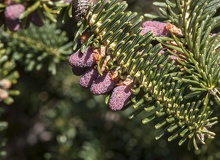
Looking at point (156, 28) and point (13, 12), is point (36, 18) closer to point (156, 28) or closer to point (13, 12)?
point (13, 12)

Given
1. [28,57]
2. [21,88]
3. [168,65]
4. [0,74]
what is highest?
[168,65]

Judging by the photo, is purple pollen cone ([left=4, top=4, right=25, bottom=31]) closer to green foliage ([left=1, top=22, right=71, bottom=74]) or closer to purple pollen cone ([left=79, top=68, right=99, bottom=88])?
purple pollen cone ([left=79, top=68, right=99, bottom=88])

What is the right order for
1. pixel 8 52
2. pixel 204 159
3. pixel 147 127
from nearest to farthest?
1. pixel 8 52
2. pixel 204 159
3. pixel 147 127

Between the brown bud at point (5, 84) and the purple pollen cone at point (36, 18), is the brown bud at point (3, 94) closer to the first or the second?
the brown bud at point (5, 84)

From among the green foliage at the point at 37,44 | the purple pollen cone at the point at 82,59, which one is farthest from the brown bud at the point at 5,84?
the green foliage at the point at 37,44

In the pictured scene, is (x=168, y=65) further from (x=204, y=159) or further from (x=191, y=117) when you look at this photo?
(x=204, y=159)

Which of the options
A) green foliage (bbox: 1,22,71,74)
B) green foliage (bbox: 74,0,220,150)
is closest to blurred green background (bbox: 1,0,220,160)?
green foliage (bbox: 1,22,71,74)

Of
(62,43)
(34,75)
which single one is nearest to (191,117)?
(62,43)
